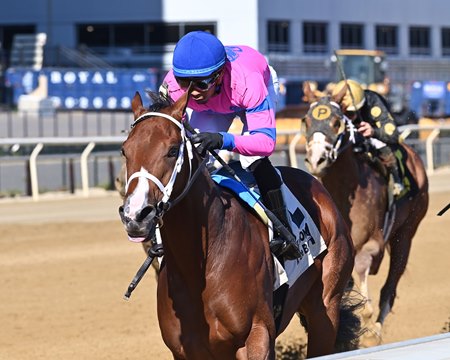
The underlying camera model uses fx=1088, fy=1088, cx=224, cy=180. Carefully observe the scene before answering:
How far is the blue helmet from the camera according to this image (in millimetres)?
4238

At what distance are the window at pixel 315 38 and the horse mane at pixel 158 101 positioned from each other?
129 feet

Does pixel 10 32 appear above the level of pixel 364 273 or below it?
above

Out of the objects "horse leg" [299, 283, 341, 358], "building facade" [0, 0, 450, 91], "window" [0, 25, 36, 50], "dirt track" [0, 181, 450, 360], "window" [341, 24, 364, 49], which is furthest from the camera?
"window" [341, 24, 364, 49]

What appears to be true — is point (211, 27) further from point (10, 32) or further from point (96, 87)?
point (96, 87)

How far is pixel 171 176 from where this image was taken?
385 centimetres

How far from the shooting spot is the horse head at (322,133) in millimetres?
6715

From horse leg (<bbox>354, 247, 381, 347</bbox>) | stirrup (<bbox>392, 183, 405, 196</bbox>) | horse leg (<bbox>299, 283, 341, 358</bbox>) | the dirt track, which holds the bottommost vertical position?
the dirt track

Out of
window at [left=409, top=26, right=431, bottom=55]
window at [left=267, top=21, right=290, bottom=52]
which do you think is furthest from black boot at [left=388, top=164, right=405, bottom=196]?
window at [left=409, top=26, right=431, bottom=55]

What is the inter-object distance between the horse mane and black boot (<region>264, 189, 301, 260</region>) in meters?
0.76

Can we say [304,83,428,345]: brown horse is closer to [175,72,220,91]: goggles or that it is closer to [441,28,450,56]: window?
[175,72,220,91]: goggles

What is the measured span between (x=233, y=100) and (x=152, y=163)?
0.86m

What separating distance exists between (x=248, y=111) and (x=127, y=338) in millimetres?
2920

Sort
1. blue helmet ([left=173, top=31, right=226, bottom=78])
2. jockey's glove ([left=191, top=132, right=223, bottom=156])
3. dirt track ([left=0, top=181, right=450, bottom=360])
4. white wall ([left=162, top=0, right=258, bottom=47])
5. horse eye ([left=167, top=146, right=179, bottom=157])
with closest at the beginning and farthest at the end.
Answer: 1. horse eye ([left=167, top=146, right=179, bottom=157])
2. jockey's glove ([left=191, top=132, right=223, bottom=156])
3. blue helmet ([left=173, top=31, right=226, bottom=78])
4. dirt track ([left=0, top=181, right=450, bottom=360])
5. white wall ([left=162, top=0, right=258, bottom=47])

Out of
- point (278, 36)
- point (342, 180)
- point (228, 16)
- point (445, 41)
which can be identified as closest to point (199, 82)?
point (342, 180)
